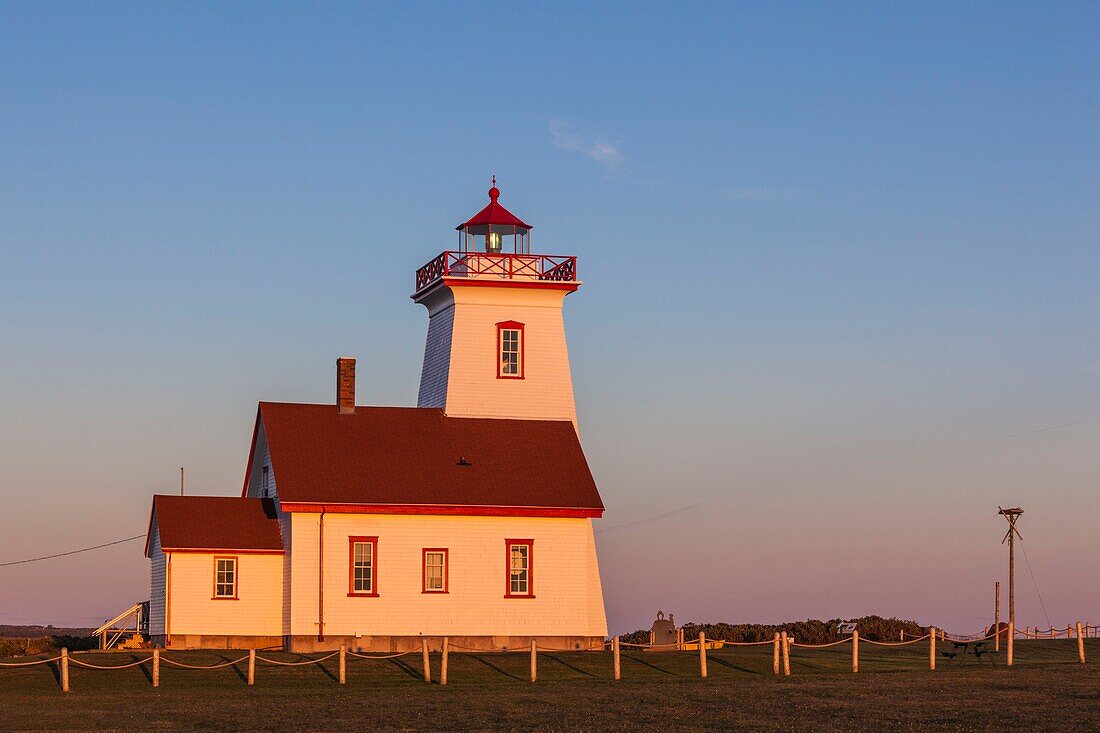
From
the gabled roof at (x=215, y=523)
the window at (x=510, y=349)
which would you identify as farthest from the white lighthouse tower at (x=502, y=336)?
the gabled roof at (x=215, y=523)

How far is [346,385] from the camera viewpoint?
5156 cm

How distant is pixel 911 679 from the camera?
1538 inches

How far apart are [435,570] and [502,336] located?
8308 mm

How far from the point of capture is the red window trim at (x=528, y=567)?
48094 millimetres

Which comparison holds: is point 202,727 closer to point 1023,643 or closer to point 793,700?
point 793,700

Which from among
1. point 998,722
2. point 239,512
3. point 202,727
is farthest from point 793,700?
point 239,512

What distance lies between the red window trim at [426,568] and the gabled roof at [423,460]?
119 cm

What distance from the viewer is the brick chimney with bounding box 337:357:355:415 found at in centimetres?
5131

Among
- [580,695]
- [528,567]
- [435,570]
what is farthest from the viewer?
[528,567]

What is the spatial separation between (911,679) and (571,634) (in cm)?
1233

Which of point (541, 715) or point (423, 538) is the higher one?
point (423, 538)

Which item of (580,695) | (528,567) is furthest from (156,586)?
(580,695)

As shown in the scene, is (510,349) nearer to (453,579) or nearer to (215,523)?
(453,579)

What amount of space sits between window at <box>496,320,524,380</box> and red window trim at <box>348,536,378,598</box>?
777 cm
